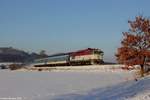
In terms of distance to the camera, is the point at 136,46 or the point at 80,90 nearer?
the point at 80,90

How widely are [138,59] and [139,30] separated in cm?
317

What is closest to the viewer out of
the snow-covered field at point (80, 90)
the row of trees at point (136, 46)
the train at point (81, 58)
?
the snow-covered field at point (80, 90)

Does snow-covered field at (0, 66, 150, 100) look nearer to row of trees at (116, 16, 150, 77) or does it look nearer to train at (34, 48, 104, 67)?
row of trees at (116, 16, 150, 77)

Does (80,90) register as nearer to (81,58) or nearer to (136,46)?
(136,46)

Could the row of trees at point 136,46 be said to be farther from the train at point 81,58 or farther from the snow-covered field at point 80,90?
the train at point 81,58

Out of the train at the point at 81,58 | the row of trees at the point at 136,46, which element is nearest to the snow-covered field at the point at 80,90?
the row of trees at the point at 136,46

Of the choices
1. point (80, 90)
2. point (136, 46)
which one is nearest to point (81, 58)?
point (136, 46)

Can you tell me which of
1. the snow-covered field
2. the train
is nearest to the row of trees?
the snow-covered field

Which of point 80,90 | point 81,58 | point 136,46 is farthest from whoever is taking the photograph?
point 81,58

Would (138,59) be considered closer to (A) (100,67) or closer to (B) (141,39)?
(B) (141,39)

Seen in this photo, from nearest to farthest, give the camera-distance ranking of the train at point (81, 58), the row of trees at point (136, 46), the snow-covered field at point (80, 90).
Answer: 1. the snow-covered field at point (80, 90)
2. the row of trees at point (136, 46)
3. the train at point (81, 58)

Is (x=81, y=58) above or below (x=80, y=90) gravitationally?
above

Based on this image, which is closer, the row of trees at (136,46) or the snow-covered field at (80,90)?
the snow-covered field at (80,90)

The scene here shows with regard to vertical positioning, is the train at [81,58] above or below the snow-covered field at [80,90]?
above
